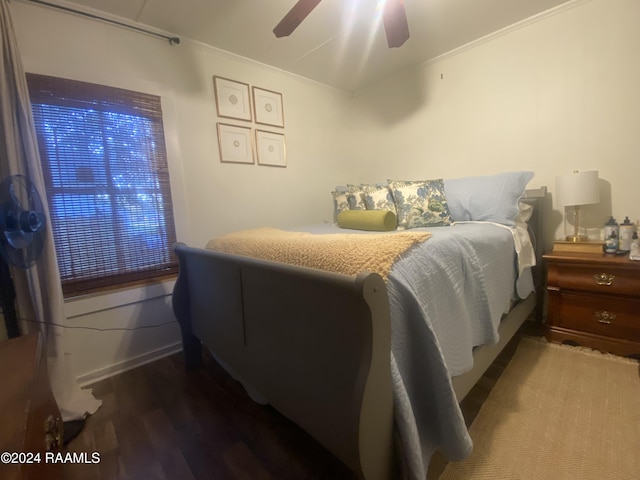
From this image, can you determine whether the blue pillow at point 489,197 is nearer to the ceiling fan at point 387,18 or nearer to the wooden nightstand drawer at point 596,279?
the wooden nightstand drawer at point 596,279

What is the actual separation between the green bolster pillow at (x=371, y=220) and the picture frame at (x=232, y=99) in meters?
1.29

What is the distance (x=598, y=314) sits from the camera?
5.70ft

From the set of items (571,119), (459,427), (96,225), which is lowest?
(459,427)

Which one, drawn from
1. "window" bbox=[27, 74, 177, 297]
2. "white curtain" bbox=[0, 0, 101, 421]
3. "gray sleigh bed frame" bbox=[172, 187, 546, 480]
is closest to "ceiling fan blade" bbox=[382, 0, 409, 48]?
"gray sleigh bed frame" bbox=[172, 187, 546, 480]

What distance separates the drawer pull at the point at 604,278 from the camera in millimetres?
1662

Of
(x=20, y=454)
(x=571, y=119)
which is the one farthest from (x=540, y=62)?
(x=20, y=454)

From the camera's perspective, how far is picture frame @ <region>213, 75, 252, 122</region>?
233 centimetres

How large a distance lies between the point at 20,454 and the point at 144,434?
103cm

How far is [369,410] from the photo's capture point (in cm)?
73

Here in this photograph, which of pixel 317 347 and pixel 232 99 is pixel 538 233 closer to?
pixel 317 347

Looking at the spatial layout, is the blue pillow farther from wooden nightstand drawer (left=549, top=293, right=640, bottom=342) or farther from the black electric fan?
the black electric fan

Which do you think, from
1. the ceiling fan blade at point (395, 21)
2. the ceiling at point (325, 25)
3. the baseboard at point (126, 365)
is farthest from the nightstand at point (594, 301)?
the baseboard at point (126, 365)

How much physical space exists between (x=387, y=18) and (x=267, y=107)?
139 centimetres

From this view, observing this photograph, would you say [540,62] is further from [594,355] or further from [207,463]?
[207,463]
